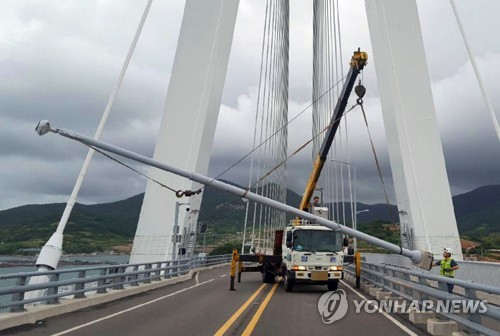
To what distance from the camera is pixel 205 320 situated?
11.0 m

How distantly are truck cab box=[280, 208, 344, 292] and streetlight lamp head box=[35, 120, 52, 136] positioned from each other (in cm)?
1011

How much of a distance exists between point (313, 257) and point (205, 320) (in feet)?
26.1

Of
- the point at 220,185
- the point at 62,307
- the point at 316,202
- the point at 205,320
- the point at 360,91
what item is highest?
the point at 360,91

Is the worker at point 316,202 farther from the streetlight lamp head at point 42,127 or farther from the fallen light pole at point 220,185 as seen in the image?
the streetlight lamp head at point 42,127

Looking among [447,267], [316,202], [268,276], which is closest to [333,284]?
[268,276]

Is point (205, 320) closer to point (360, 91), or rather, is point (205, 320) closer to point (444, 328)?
point (444, 328)

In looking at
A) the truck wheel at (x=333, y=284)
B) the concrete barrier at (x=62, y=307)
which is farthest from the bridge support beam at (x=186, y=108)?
the truck wheel at (x=333, y=284)

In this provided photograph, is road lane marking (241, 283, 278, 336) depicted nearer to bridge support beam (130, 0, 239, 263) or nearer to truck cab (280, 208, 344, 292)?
truck cab (280, 208, 344, 292)

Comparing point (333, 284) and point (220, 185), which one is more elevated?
point (220, 185)

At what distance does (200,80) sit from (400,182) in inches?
519

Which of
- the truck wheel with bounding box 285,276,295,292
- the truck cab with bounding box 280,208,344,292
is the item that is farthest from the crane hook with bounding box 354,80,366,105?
the truck wheel with bounding box 285,276,295,292

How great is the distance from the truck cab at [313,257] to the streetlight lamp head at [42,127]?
10.1m

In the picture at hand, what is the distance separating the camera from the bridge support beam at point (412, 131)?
24.1 m

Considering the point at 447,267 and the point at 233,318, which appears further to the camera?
the point at 447,267
